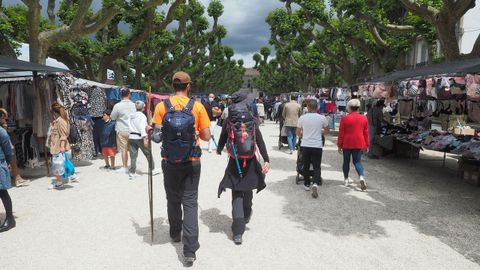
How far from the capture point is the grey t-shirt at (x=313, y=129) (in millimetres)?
5781

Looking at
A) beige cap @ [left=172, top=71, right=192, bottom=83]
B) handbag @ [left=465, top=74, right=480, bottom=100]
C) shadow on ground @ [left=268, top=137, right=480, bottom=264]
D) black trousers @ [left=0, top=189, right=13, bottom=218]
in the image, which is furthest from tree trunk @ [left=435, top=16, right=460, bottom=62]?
black trousers @ [left=0, top=189, right=13, bottom=218]

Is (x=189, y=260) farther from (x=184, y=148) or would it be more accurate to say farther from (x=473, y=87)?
(x=473, y=87)

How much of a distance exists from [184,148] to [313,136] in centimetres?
296

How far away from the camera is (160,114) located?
3.58 m

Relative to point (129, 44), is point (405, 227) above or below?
below

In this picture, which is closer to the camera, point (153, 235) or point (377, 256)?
point (377, 256)

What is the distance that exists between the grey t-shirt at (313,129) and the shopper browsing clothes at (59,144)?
4.30 m

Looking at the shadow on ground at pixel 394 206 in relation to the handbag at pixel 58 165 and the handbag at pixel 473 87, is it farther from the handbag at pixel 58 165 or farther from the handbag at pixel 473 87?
the handbag at pixel 58 165

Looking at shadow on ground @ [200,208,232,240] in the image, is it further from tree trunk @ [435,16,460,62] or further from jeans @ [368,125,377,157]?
tree trunk @ [435,16,460,62]

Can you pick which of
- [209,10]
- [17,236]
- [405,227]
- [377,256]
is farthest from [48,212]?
[209,10]

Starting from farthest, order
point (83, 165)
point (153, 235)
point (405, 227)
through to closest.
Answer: point (83, 165) → point (405, 227) → point (153, 235)

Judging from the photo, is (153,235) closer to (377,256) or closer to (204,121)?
(204,121)

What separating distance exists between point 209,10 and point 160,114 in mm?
27276

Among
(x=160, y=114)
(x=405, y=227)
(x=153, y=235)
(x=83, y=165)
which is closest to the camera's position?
(x=160, y=114)
